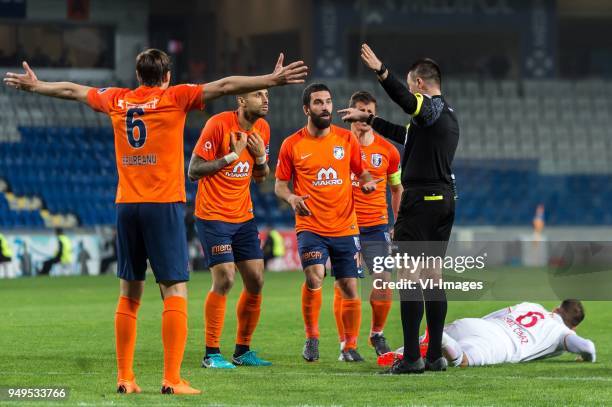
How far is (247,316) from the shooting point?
9727 mm

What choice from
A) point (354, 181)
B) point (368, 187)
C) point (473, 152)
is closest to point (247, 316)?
point (368, 187)

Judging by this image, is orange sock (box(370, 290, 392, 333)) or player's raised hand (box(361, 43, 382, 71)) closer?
player's raised hand (box(361, 43, 382, 71))

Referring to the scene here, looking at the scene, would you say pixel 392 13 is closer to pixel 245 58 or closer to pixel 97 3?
pixel 245 58

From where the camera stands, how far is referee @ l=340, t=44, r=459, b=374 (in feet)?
28.4

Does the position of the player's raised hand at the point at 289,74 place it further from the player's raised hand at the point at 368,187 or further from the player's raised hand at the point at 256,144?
the player's raised hand at the point at 368,187

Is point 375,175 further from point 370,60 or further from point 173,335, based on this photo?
point 173,335

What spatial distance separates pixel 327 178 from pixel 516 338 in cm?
194

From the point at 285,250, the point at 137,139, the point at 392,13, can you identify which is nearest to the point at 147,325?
the point at 137,139

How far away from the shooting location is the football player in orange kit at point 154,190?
7398mm

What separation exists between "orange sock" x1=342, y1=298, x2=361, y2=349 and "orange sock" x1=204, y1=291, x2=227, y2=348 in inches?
39.1

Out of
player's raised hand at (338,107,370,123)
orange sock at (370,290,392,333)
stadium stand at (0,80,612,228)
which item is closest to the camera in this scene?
player's raised hand at (338,107,370,123)

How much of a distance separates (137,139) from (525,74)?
27059mm

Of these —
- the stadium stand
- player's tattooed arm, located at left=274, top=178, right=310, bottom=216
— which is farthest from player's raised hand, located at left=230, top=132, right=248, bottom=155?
the stadium stand

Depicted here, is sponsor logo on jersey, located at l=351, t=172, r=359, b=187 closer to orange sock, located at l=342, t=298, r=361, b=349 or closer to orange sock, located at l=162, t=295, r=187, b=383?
orange sock, located at l=342, t=298, r=361, b=349
